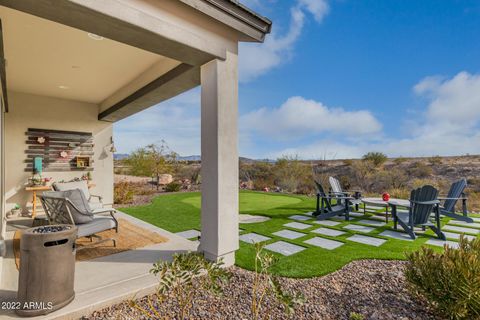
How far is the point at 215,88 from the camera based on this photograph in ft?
10.9

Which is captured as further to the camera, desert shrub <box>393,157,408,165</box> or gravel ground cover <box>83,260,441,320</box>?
desert shrub <box>393,157,408,165</box>

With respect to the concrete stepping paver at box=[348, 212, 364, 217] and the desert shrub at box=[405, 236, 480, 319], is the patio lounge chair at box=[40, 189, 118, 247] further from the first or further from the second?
the concrete stepping paver at box=[348, 212, 364, 217]

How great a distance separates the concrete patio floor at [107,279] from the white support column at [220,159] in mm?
855

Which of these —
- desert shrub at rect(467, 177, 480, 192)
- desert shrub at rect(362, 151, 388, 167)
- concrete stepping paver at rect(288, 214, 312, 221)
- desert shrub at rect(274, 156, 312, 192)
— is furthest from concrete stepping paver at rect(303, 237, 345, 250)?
desert shrub at rect(362, 151, 388, 167)

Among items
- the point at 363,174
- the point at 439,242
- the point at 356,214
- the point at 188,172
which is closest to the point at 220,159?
the point at 439,242

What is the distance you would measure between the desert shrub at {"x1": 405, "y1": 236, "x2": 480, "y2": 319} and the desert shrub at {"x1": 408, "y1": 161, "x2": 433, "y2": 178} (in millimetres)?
16573

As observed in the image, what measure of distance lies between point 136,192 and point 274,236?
8371 millimetres

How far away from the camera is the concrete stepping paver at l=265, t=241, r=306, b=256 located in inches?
159

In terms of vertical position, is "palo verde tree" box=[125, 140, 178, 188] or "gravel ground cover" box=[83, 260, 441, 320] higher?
"palo verde tree" box=[125, 140, 178, 188]

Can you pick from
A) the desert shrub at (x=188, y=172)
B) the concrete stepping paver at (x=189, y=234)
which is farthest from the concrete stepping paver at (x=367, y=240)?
the desert shrub at (x=188, y=172)

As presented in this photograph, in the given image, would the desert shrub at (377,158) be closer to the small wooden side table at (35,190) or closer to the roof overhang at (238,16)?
the roof overhang at (238,16)

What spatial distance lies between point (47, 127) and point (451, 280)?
933 centimetres

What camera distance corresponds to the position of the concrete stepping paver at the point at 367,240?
4.57 m

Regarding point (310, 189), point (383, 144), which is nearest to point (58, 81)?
point (310, 189)
